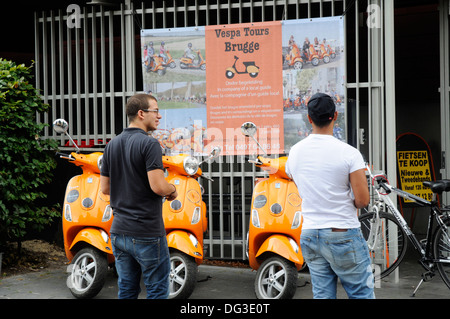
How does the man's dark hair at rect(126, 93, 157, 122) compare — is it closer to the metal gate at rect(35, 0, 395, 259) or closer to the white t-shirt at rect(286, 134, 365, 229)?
the white t-shirt at rect(286, 134, 365, 229)

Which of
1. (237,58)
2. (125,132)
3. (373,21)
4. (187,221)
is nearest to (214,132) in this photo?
(237,58)

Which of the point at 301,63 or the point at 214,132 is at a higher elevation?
the point at 301,63

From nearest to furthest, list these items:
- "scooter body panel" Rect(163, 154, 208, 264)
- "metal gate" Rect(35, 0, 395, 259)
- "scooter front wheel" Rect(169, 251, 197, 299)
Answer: "scooter front wheel" Rect(169, 251, 197, 299) < "scooter body panel" Rect(163, 154, 208, 264) < "metal gate" Rect(35, 0, 395, 259)

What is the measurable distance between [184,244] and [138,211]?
1.60m

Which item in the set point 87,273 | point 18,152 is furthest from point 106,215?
point 18,152

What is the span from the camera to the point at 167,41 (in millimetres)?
6238

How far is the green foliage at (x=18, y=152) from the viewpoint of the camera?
5.82 m

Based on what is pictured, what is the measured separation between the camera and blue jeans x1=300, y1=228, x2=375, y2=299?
2.96m

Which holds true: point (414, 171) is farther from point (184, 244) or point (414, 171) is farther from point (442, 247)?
point (184, 244)

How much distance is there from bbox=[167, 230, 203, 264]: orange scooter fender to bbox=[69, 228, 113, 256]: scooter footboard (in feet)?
1.88

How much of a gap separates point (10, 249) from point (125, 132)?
3.75 meters

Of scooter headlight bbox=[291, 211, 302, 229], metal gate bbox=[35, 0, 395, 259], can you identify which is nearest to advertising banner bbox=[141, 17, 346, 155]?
metal gate bbox=[35, 0, 395, 259]

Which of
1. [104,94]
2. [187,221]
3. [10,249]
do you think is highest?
[104,94]

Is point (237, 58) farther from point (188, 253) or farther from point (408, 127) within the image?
point (408, 127)
